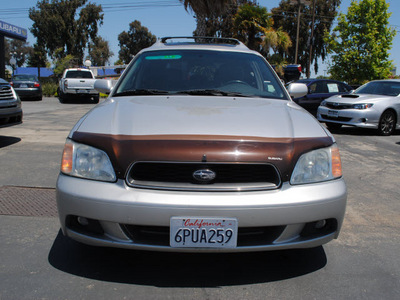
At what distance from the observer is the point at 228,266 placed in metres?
2.78

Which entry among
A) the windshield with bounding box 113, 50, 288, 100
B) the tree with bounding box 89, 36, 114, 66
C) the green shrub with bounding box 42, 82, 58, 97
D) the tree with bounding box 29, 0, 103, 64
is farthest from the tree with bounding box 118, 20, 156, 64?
the windshield with bounding box 113, 50, 288, 100

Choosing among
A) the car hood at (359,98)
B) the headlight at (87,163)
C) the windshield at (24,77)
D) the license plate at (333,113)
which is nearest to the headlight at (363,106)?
the car hood at (359,98)

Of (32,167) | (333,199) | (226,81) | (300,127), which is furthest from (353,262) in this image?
(32,167)

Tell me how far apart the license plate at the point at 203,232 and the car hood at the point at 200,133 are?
0.35 metres

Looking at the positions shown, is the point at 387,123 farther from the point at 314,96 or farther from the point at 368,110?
the point at 314,96

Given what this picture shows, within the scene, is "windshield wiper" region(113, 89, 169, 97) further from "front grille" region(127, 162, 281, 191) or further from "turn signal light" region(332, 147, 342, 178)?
"turn signal light" region(332, 147, 342, 178)

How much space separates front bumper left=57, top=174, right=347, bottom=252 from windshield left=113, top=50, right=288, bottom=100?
134 centimetres

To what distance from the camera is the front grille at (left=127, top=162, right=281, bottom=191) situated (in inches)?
92.7

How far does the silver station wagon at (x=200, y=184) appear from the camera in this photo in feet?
7.48

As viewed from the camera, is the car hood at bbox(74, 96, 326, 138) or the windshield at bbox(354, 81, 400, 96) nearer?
the car hood at bbox(74, 96, 326, 138)

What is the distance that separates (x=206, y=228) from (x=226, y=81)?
184 centimetres

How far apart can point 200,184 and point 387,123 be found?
9.34 metres

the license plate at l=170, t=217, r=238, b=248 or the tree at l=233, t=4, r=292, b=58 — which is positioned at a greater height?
the tree at l=233, t=4, r=292, b=58

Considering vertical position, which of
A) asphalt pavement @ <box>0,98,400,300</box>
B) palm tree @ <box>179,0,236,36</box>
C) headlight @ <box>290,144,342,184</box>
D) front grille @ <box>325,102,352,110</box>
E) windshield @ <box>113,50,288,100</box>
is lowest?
asphalt pavement @ <box>0,98,400,300</box>
